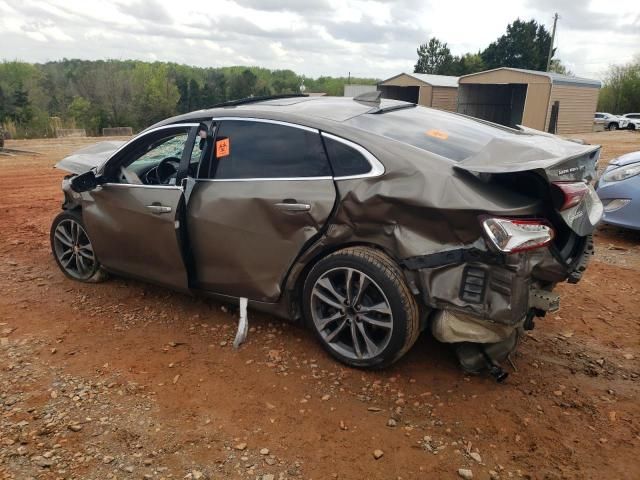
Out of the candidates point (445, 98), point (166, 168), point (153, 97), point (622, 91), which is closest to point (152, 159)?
point (166, 168)

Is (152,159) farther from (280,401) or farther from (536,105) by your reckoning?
(536,105)

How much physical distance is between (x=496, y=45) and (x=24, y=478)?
210ft

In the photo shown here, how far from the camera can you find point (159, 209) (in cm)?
371

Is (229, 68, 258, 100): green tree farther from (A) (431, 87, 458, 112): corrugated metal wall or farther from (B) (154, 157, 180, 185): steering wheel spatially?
(B) (154, 157, 180, 185): steering wheel

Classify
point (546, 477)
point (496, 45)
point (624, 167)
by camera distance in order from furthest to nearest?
1. point (496, 45)
2. point (624, 167)
3. point (546, 477)

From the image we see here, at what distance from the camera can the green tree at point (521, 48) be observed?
56938 mm

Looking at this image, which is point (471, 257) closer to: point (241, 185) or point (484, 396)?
point (484, 396)

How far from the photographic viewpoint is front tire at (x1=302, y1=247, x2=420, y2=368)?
9.68 ft

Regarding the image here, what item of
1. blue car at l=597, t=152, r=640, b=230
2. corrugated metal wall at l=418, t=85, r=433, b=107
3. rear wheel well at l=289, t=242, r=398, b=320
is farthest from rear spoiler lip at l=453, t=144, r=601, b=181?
corrugated metal wall at l=418, t=85, r=433, b=107

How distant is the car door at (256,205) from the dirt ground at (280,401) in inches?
20.9

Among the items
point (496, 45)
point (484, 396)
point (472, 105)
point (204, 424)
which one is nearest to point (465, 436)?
point (484, 396)

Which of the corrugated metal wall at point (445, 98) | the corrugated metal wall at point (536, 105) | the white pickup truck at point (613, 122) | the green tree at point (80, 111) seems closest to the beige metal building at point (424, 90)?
the corrugated metal wall at point (445, 98)

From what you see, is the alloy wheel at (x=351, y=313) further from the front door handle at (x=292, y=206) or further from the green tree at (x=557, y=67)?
the green tree at (x=557, y=67)

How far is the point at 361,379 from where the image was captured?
10.5 feet
